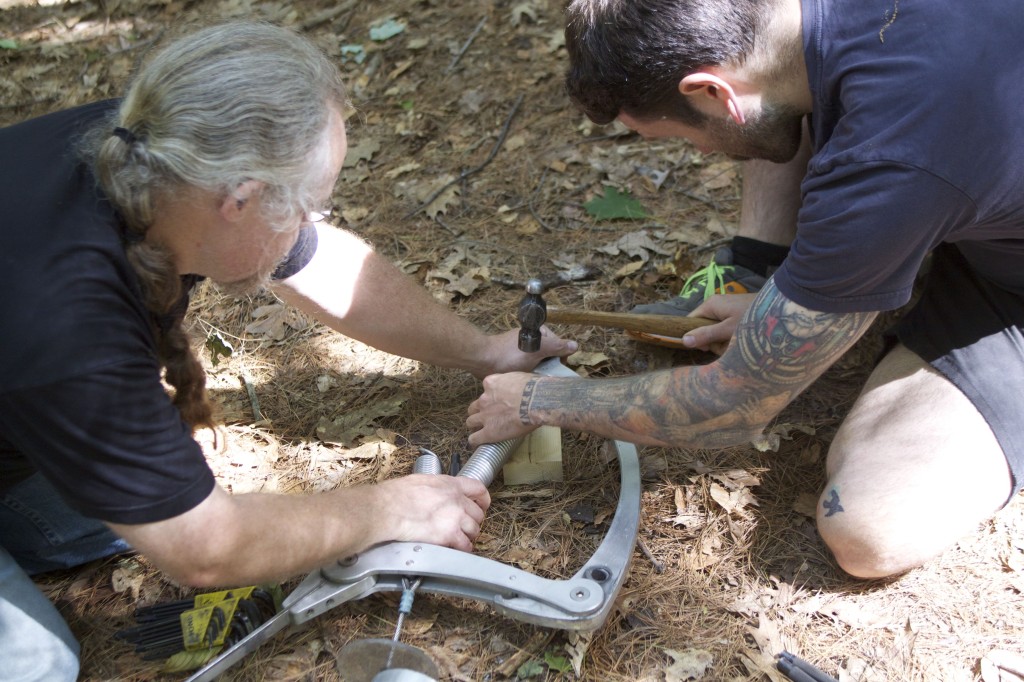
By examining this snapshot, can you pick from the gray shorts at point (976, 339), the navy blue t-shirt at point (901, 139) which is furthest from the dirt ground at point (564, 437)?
the navy blue t-shirt at point (901, 139)

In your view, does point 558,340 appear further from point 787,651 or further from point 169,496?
point 169,496

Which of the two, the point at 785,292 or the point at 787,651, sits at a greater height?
the point at 785,292

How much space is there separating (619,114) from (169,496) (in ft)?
5.57

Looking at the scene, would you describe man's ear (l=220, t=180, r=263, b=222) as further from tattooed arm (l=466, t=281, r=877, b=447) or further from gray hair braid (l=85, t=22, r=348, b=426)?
tattooed arm (l=466, t=281, r=877, b=447)

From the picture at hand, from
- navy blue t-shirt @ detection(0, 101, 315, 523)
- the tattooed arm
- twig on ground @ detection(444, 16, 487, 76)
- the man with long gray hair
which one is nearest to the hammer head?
the tattooed arm

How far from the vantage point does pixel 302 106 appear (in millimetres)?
2004

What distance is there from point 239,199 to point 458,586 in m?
1.35

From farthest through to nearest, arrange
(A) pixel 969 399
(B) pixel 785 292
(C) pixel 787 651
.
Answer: (A) pixel 969 399 → (C) pixel 787 651 → (B) pixel 785 292

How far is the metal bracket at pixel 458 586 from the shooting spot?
7.83 feet

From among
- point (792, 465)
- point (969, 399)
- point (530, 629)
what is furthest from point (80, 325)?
point (969, 399)

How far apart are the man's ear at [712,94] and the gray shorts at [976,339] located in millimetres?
1209

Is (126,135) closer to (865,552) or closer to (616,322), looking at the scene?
(616,322)

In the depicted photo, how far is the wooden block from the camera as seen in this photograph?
119 inches

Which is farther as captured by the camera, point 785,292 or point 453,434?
point 453,434
